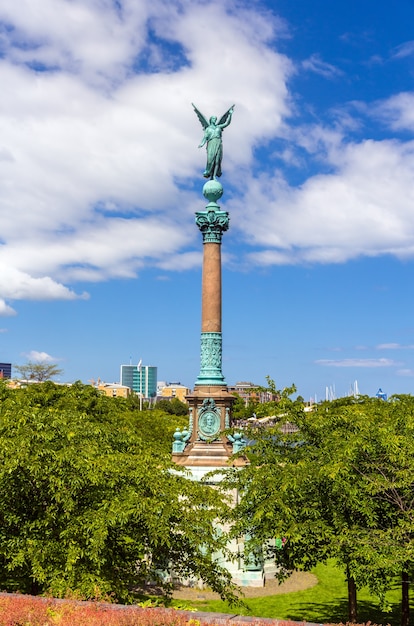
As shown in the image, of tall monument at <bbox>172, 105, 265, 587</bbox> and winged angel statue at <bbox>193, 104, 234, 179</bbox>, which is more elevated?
winged angel statue at <bbox>193, 104, 234, 179</bbox>

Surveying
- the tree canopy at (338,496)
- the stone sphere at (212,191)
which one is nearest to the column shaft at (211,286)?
the stone sphere at (212,191)

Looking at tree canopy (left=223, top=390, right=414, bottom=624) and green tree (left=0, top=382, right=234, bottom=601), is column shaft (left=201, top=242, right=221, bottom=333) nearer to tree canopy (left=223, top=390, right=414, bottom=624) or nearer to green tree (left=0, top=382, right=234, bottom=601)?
tree canopy (left=223, top=390, right=414, bottom=624)

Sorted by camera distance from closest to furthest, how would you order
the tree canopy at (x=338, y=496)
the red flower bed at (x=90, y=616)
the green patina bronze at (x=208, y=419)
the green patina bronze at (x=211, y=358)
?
the red flower bed at (x=90, y=616)
the tree canopy at (x=338, y=496)
the green patina bronze at (x=208, y=419)
the green patina bronze at (x=211, y=358)

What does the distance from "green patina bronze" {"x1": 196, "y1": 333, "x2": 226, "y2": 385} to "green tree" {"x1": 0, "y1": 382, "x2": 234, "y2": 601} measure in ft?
66.2

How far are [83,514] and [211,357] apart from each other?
23.2m

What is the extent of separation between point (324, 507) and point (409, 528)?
251 centimetres

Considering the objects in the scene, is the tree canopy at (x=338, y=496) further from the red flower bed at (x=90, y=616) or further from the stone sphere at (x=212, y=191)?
the stone sphere at (x=212, y=191)

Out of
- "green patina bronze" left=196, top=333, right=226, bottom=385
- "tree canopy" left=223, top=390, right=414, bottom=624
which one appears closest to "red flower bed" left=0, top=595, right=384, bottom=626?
"tree canopy" left=223, top=390, right=414, bottom=624

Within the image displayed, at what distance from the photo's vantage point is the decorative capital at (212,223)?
3900cm

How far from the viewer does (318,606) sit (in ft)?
83.6

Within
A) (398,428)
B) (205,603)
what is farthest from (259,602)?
(398,428)

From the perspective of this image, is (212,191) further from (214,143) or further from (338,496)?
(338,496)

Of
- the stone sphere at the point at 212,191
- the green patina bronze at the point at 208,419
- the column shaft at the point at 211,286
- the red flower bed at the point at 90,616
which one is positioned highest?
the stone sphere at the point at 212,191

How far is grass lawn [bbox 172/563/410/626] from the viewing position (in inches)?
930
